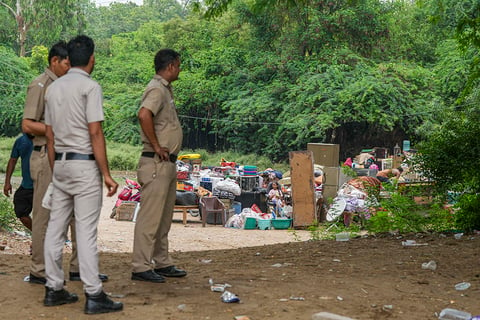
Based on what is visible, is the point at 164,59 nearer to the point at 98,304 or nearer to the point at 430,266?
the point at 98,304

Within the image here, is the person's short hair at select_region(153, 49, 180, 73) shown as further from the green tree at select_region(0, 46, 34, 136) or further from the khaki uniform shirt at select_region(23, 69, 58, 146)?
the green tree at select_region(0, 46, 34, 136)

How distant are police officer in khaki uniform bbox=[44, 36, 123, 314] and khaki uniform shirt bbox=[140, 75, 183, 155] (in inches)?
40.7

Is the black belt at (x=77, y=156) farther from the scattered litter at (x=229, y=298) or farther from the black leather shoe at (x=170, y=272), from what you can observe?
the black leather shoe at (x=170, y=272)

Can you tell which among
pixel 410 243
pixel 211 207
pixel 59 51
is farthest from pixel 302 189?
pixel 59 51

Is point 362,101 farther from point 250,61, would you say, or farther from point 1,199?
point 1,199

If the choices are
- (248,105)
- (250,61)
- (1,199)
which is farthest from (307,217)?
(250,61)

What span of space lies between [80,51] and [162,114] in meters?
1.17

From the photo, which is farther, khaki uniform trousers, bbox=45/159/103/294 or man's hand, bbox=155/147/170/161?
man's hand, bbox=155/147/170/161

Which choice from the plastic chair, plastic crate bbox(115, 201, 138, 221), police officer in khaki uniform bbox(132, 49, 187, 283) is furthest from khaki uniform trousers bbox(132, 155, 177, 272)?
plastic crate bbox(115, 201, 138, 221)

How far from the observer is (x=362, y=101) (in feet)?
127

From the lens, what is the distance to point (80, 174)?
16.7ft

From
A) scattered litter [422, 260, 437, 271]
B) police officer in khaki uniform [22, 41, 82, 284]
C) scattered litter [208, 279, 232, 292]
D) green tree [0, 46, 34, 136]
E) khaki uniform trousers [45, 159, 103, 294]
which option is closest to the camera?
khaki uniform trousers [45, 159, 103, 294]

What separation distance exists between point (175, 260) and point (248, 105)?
120 ft

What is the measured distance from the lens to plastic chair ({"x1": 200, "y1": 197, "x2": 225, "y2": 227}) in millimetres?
20625
